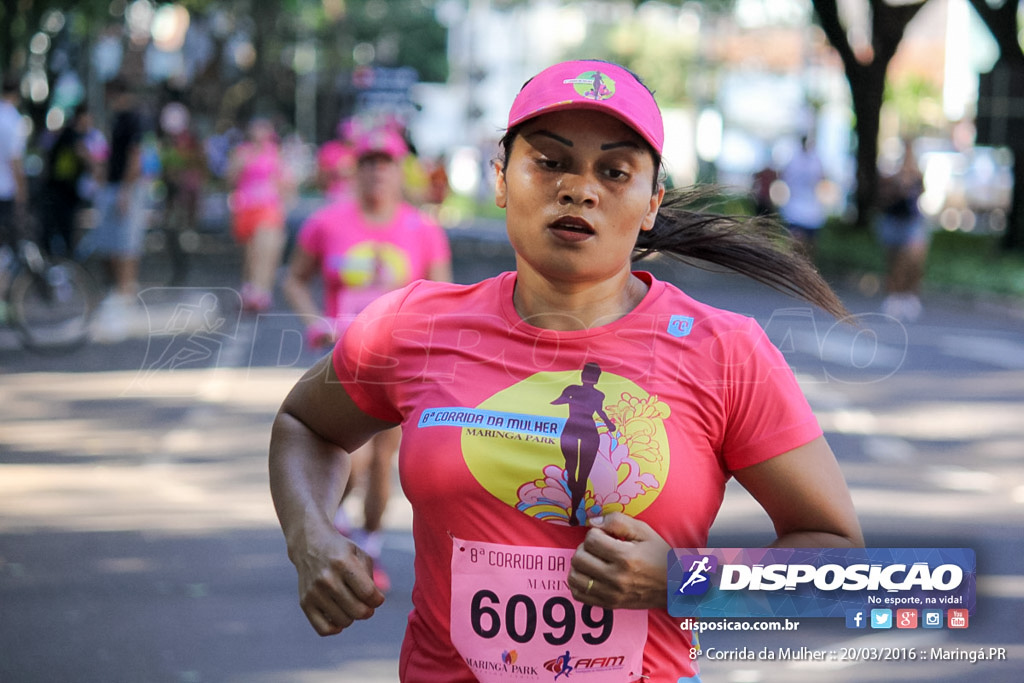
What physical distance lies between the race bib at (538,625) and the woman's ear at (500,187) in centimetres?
63

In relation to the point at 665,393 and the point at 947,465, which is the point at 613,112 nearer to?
the point at 665,393

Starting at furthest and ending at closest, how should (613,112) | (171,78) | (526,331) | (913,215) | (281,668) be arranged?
Answer: 1. (171,78)
2. (913,215)
3. (281,668)
4. (526,331)
5. (613,112)

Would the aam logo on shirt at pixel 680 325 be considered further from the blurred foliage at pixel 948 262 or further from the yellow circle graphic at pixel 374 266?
the blurred foliage at pixel 948 262

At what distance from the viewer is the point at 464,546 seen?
2486 millimetres

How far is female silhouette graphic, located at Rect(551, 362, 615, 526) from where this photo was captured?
2.42m

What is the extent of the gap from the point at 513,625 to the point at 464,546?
0.51 ft

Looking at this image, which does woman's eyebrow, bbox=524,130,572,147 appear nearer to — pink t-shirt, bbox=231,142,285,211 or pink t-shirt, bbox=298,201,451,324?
pink t-shirt, bbox=298,201,451,324

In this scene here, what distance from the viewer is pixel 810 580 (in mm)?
2264

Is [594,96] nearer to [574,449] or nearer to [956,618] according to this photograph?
[574,449]

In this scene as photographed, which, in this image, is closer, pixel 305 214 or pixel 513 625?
pixel 513 625

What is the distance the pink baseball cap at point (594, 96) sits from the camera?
239cm

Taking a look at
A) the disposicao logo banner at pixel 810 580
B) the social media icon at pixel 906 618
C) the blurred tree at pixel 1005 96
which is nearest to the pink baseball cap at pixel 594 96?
the disposicao logo banner at pixel 810 580

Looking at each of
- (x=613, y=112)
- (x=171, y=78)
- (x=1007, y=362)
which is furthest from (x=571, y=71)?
(x=171, y=78)

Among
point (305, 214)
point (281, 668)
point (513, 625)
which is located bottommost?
point (305, 214)
